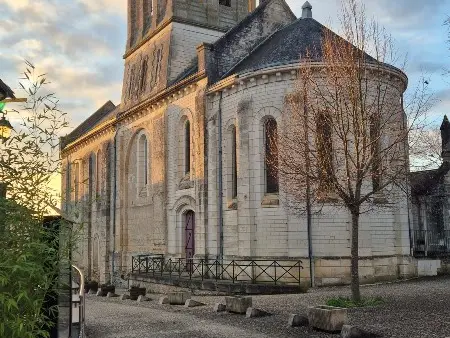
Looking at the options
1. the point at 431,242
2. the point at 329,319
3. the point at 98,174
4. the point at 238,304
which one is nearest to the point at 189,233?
the point at 238,304

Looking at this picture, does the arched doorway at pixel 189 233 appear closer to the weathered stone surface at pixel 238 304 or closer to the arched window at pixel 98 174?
the weathered stone surface at pixel 238 304

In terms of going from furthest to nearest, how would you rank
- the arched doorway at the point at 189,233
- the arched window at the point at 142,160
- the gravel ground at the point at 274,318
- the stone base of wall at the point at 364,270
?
the arched window at the point at 142,160, the arched doorway at the point at 189,233, the stone base of wall at the point at 364,270, the gravel ground at the point at 274,318

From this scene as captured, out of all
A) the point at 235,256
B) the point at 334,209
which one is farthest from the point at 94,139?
the point at 334,209

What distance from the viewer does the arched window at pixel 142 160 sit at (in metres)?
27.1

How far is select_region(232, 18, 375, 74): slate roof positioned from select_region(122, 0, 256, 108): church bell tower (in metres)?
4.23

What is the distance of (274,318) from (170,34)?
696 inches

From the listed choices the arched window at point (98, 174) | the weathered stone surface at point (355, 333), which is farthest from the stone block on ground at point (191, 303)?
the arched window at point (98, 174)

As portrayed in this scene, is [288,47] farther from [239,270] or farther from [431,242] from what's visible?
[431,242]

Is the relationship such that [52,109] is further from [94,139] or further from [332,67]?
[94,139]

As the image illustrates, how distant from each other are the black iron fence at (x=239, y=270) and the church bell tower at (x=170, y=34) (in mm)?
9106

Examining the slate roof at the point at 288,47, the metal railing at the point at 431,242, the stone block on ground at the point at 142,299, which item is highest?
the slate roof at the point at 288,47

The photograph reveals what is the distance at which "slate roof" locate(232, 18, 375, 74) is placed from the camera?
19.0 metres

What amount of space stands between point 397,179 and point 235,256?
7.49 meters

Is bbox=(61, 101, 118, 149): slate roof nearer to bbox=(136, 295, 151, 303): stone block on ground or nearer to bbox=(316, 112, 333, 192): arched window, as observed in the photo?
bbox=(136, 295, 151, 303): stone block on ground
